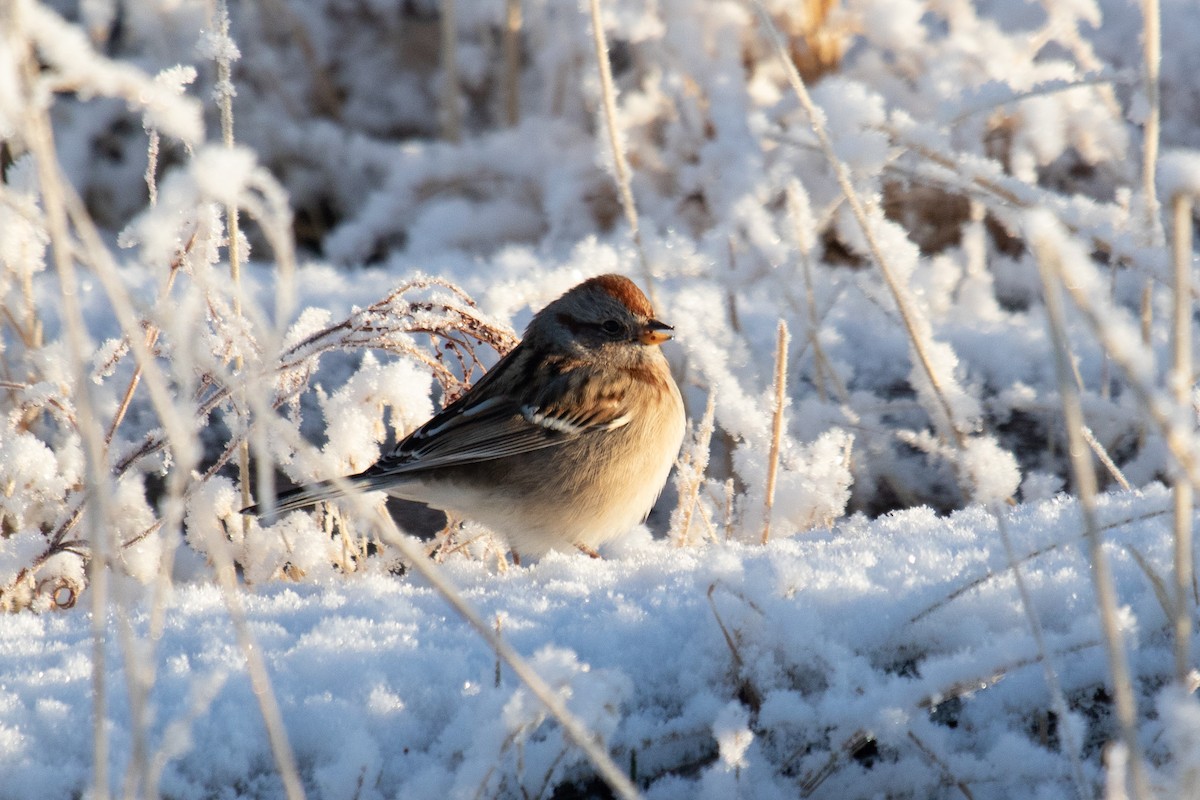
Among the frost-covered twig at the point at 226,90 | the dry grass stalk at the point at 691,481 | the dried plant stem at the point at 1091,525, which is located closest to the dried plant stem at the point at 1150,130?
the dried plant stem at the point at 1091,525

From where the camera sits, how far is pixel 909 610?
225cm

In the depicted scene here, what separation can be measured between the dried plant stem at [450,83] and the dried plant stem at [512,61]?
11.4 inches

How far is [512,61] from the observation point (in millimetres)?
7078

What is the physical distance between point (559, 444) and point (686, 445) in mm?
450

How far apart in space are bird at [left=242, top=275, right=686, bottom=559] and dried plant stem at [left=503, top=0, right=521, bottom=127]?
10.8 feet

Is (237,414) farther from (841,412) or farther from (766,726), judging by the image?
(841,412)

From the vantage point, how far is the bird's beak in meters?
4.01

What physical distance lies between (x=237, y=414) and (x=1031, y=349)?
9.91 ft

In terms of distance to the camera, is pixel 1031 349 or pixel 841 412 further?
pixel 1031 349

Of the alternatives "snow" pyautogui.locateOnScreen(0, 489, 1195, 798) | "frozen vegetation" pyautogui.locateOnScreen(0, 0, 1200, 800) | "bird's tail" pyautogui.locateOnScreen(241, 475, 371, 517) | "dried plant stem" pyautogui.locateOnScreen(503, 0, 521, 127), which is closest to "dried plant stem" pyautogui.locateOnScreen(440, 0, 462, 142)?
"frozen vegetation" pyautogui.locateOnScreen(0, 0, 1200, 800)

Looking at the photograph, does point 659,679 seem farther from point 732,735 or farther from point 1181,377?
point 1181,377

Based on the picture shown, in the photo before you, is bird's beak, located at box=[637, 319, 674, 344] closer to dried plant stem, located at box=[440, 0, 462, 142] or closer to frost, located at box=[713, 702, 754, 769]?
frost, located at box=[713, 702, 754, 769]

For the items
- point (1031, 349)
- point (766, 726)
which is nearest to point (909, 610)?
point (766, 726)

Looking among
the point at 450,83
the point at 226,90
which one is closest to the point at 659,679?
the point at 226,90
